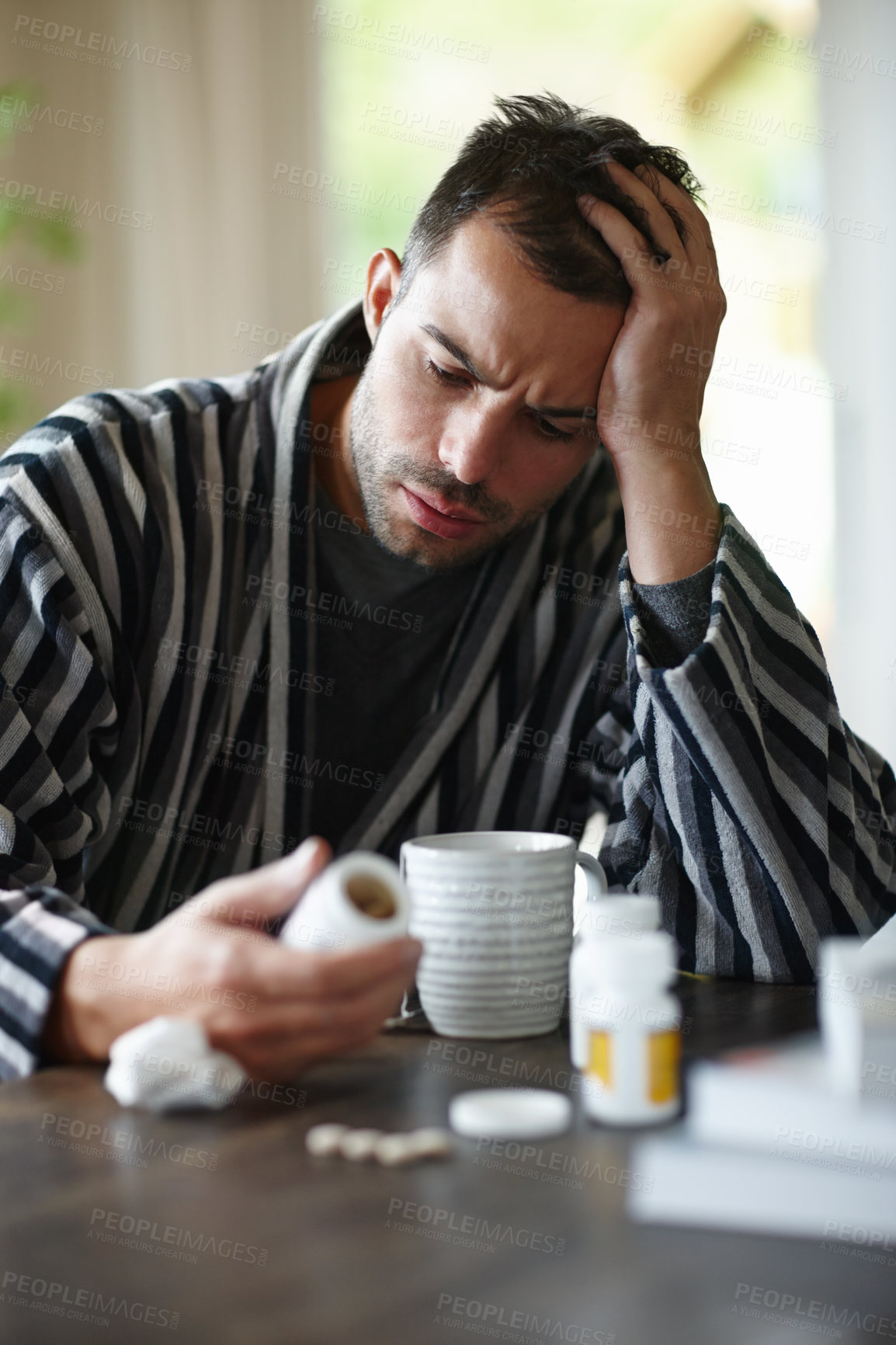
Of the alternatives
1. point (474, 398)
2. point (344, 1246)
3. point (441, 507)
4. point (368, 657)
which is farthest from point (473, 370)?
point (344, 1246)

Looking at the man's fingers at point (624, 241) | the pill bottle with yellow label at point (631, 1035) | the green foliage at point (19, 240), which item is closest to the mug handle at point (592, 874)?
the pill bottle with yellow label at point (631, 1035)

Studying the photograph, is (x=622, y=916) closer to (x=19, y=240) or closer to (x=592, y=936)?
(x=592, y=936)

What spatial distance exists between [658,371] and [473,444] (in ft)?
0.68

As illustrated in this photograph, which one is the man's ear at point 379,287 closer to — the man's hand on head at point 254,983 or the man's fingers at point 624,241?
the man's fingers at point 624,241

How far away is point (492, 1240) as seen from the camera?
52cm

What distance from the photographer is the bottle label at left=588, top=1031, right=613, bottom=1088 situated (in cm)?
68

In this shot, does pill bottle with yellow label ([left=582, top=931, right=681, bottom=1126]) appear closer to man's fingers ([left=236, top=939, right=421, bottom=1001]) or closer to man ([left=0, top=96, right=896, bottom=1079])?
man's fingers ([left=236, top=939, right=421, bottom=1001])

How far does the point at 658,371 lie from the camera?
1241 mm

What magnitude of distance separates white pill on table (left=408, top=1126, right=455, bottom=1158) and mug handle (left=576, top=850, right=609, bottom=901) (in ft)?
1.19

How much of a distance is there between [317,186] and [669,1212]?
2882mm

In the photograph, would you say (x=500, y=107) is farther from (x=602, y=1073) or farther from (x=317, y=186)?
(x=317, y=186)

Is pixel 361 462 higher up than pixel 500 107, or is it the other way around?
pixel 500 107

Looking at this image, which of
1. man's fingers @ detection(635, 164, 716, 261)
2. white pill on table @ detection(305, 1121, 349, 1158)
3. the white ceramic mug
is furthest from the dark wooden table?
man's fingers @ detection(635, 164, 716, 261)

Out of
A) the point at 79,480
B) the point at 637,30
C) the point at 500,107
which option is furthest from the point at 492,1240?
the point at 637,30
